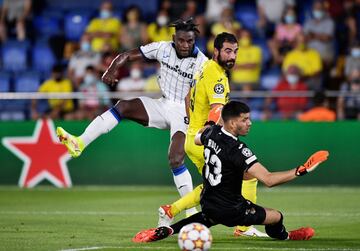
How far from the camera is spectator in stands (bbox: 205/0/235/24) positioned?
22.2m

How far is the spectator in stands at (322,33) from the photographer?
21.1 meters

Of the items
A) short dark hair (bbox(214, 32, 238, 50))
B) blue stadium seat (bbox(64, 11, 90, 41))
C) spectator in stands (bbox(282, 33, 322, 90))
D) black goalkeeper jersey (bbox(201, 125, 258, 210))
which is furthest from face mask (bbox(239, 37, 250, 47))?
black goalkeeper jersey (bbox(201, 125, 258, 210))

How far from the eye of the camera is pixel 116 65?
12.6 meters

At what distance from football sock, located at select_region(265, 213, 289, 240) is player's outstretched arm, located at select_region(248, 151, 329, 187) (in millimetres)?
867

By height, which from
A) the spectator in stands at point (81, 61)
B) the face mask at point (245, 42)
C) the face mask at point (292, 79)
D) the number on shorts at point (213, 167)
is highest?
the face mask at point (245, 42)

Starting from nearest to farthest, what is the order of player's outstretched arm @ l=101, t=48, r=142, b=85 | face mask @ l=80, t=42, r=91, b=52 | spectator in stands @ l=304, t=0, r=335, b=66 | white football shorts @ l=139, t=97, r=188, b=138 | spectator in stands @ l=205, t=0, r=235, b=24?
player's outstretched arm @ l=101, t=48, r=142, b=85
white football shorts @ l=139, t=97, r=188, b=138
spectator in stands @ l=304, t=0, r=335, b=66
face mask @ l=80, t=42, r=91, b=52
spectator in stands @ l=205, t=0, r=235, b=24

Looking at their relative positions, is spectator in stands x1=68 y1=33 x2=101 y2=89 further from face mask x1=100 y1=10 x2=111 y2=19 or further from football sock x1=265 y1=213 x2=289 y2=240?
football sock x1=265 y1=213 x2=289 y2=240

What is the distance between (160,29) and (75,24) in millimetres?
2410

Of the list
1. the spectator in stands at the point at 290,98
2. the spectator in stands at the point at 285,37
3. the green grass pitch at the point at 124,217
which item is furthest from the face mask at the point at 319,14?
the green grass pitch at the point at 124,217

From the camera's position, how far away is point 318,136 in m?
19.1

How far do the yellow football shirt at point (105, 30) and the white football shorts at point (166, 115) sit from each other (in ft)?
31.0

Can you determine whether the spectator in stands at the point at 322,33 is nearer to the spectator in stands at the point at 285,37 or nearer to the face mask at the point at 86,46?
the spectator in stands at the point at 285,37

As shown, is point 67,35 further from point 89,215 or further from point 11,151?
point 89,215

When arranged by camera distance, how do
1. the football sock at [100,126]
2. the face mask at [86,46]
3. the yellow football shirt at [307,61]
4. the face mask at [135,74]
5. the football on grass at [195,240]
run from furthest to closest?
1. the face mask at [86,46]
2. the face mask at [135,74]
3. the yellow football shirt at [307,61]
4. the football sock at [100,126]
5. the football on grass at [195,240]
